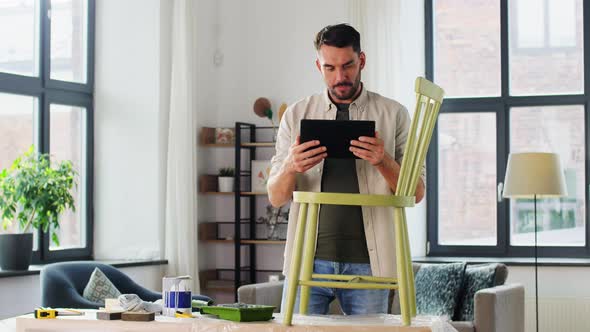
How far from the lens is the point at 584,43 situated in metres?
6.74

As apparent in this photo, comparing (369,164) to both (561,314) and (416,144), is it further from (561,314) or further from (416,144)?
(561,314)

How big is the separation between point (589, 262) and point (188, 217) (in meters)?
2.77

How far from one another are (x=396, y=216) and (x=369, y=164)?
28cm

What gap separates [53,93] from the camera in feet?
20.5

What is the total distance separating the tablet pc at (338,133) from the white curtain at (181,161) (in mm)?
4307

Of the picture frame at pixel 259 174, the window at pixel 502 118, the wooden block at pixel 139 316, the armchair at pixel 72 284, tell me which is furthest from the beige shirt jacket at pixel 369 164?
the window at pixel 502 118

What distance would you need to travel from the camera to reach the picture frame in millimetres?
6859

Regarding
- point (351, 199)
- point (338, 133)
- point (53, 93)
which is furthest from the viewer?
point (53, 93)

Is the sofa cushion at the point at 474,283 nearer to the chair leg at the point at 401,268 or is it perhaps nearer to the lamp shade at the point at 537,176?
the lamp shade at the point at 537,176

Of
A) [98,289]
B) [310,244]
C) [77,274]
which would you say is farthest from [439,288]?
[310,244]

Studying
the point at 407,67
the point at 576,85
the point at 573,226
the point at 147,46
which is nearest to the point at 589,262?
the point at 573,226

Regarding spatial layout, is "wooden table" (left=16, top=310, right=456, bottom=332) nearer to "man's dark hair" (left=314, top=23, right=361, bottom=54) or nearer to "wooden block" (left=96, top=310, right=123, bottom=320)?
"wooden block" (left=96, top=310, right=123, bottom=320)

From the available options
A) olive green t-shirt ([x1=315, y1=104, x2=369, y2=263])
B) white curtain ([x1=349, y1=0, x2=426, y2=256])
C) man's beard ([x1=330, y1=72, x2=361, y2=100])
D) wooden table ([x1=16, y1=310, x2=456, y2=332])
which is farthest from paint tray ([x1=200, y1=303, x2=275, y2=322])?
white curtain ([x1=349, y1=0, x2=426, y2=256])

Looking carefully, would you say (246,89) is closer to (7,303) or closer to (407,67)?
(407,67)
